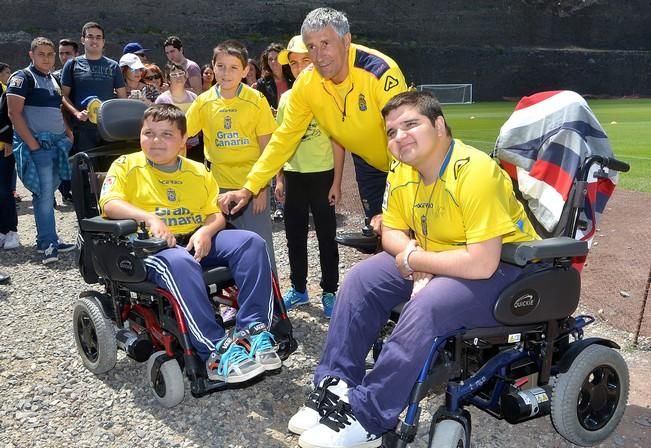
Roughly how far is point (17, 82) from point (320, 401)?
4637 mm

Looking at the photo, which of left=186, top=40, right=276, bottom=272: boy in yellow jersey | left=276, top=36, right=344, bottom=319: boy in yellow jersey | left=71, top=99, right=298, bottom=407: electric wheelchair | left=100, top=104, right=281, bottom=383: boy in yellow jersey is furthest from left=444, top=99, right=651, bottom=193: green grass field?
left=71, top=99, right=298, bottom=407: electric wheelchair

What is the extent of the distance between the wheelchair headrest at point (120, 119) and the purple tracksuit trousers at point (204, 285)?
952 mm

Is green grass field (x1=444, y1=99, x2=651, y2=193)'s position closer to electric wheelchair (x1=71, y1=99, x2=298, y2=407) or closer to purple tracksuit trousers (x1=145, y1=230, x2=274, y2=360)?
purple tracksuit trousers (x1=145, y1=230, x2=274, y2=360)

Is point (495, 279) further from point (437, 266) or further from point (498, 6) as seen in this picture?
point (498, 6)

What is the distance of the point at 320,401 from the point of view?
2695 mm

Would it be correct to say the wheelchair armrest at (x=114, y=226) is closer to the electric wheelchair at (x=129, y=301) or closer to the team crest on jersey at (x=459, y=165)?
the electric wheelchair at (x=129, y=301)

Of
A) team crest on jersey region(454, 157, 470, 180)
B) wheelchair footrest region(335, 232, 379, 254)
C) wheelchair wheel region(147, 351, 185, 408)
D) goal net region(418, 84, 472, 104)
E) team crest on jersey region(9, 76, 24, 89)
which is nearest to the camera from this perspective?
team crest on jersey region(454, 157, 470, 180)

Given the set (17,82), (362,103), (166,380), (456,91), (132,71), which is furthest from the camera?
(456,91)

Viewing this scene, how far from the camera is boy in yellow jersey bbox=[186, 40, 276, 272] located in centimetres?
436

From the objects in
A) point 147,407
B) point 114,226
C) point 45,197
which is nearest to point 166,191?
point 114,226

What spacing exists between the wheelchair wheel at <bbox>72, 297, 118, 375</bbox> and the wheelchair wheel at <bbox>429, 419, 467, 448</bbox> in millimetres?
1849

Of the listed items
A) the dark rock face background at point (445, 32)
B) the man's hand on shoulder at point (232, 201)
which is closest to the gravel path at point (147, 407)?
the man's hand on shoulder at point (232, 201)

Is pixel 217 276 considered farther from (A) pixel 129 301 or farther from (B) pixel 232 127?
(B) pixel 232 127

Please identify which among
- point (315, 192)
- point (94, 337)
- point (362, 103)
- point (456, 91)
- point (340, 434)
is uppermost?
point (362, 103)
